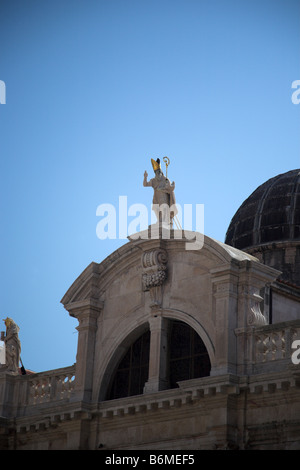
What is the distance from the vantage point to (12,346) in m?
30.5

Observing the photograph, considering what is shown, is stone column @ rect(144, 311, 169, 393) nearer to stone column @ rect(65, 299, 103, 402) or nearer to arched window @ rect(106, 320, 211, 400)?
arched window @ rect(106, 320, 211, 400)

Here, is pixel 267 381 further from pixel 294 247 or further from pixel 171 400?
pixel 294 247

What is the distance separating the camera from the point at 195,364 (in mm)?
26094

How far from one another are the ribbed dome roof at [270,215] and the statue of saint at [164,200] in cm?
697

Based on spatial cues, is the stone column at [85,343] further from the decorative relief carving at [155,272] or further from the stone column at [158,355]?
the stone column at [158,355]

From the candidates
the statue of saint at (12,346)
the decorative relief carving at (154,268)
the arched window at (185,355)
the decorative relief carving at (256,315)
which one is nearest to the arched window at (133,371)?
the arched window at (185,355)

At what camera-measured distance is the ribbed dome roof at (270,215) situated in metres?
34.2

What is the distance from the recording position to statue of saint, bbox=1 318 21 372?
30.4 metres

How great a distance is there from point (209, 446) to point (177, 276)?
5038 millimetres

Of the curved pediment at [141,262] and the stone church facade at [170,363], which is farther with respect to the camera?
the curved pediment at [141,262]

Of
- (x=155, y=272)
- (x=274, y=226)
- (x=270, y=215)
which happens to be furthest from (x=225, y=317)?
(x=270, y=215)

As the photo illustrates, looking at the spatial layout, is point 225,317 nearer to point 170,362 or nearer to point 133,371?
point 170,362

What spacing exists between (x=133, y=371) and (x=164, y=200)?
4.99 metres

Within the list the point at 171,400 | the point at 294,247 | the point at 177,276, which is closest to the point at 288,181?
the point at 294,247
